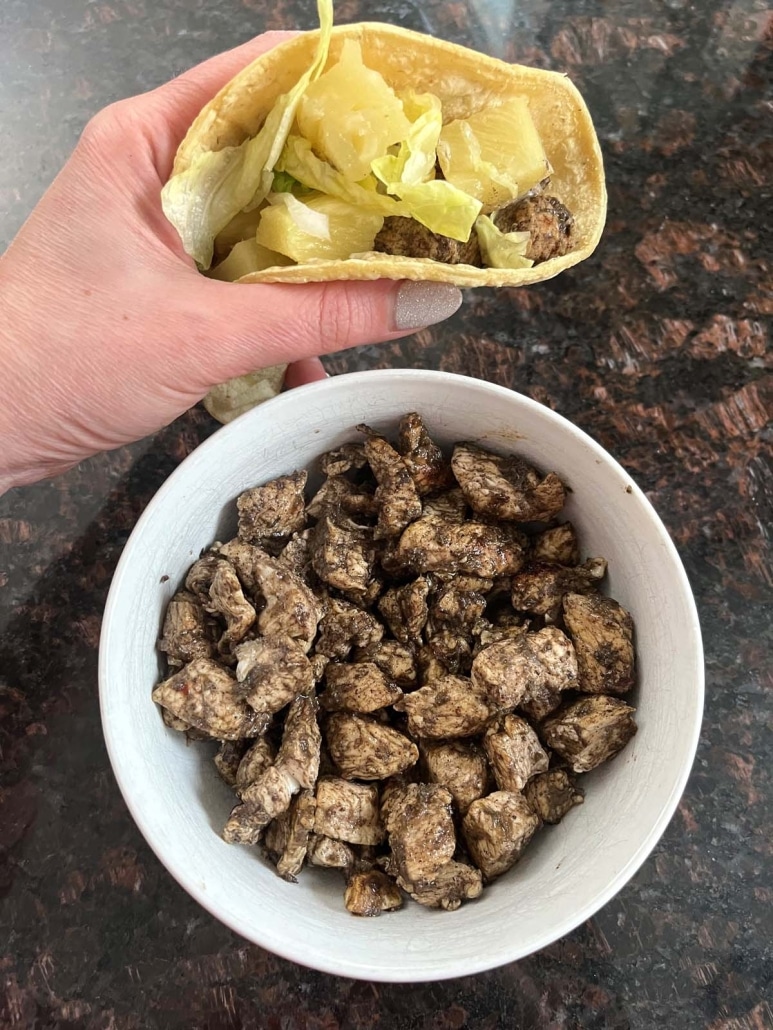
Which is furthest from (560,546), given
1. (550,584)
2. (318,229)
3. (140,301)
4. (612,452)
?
(140,301)

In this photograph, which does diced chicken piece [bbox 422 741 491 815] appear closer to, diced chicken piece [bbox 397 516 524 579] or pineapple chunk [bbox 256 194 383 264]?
diced chicken piece [bbox 397 516 524 579]

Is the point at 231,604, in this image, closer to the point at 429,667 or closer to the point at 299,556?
the point at 299,556

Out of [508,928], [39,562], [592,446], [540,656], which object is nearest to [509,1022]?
[508,928]

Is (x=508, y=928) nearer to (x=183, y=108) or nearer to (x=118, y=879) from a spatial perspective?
(x=118, y=879)

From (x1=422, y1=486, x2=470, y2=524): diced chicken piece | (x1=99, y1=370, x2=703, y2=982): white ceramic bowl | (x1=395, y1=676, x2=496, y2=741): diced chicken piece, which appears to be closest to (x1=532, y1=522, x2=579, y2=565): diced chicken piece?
(x1=99, y1=370, x2=703, y2=982): white ceramic bowl

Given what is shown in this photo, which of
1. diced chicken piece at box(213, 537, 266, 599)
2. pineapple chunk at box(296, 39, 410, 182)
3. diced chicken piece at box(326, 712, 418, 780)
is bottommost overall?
diced chicken piece at box(326, 712, 418, 780)

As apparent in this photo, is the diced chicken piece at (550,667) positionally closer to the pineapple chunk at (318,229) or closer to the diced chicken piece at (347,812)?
the diced chicken piece at (347,812)

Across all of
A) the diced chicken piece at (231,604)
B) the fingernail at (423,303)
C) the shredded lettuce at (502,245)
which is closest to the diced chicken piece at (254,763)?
the diced chicken piece at (231,604)
